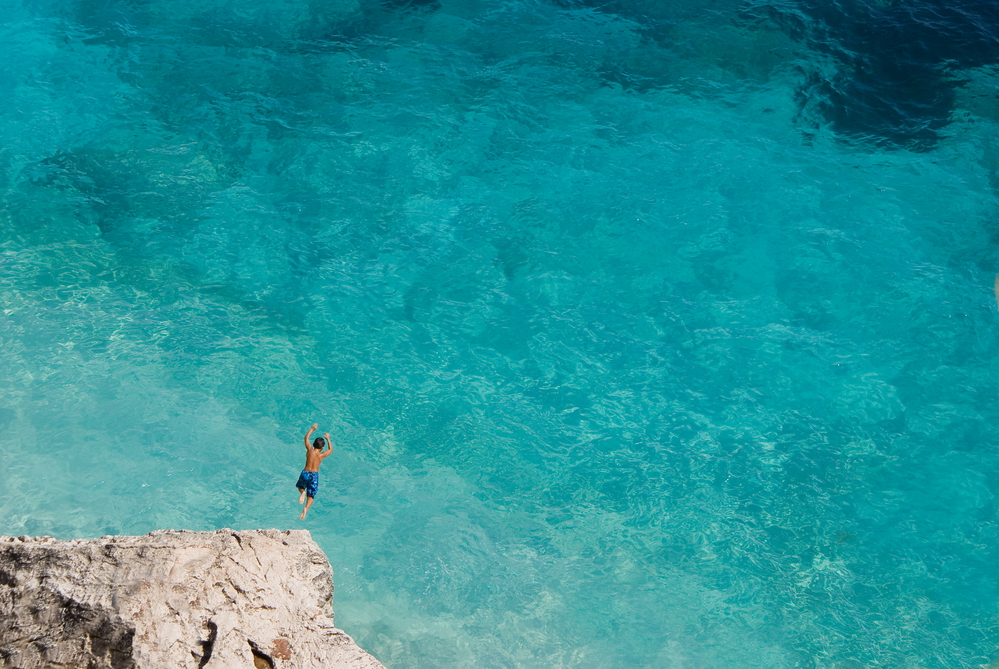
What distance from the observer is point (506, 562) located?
33.7ft

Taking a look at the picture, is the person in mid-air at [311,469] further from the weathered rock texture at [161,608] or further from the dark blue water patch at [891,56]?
the dark blue water patch at [891,56]

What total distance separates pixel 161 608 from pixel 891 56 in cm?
1816

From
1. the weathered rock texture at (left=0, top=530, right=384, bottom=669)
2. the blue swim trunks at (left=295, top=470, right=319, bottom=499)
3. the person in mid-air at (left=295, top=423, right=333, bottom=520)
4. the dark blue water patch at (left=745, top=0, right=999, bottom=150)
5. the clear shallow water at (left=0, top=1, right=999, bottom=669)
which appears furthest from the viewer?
the dark blue water patch at (left=745, top=0, right=999, bottom=150)

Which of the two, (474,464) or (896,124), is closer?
(474,464)

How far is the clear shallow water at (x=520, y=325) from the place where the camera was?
10234 millimetres

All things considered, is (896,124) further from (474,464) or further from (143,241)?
(143,241)

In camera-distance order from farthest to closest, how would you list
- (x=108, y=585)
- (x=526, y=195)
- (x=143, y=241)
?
(x=526, y=195), (x=143, y=241), (x=108, y=585)

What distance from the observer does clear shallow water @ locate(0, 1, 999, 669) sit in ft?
33.6

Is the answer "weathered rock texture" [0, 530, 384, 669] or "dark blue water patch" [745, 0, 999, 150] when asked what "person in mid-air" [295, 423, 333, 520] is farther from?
"dark blue water patch" [745, 0, 999, 150]

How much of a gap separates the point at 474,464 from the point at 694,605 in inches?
132

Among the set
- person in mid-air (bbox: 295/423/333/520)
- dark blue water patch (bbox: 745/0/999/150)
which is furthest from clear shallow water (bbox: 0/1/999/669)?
person in mid-air (bbox: 295/423/333/520)

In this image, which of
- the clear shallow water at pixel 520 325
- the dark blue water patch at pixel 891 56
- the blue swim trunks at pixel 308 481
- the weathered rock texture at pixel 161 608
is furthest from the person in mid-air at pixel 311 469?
the dark blue water patch at pixel 891 56

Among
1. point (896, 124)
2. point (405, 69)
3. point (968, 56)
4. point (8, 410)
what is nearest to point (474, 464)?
point (8, 410)

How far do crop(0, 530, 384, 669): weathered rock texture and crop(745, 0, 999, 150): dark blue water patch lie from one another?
1419 centimetres
